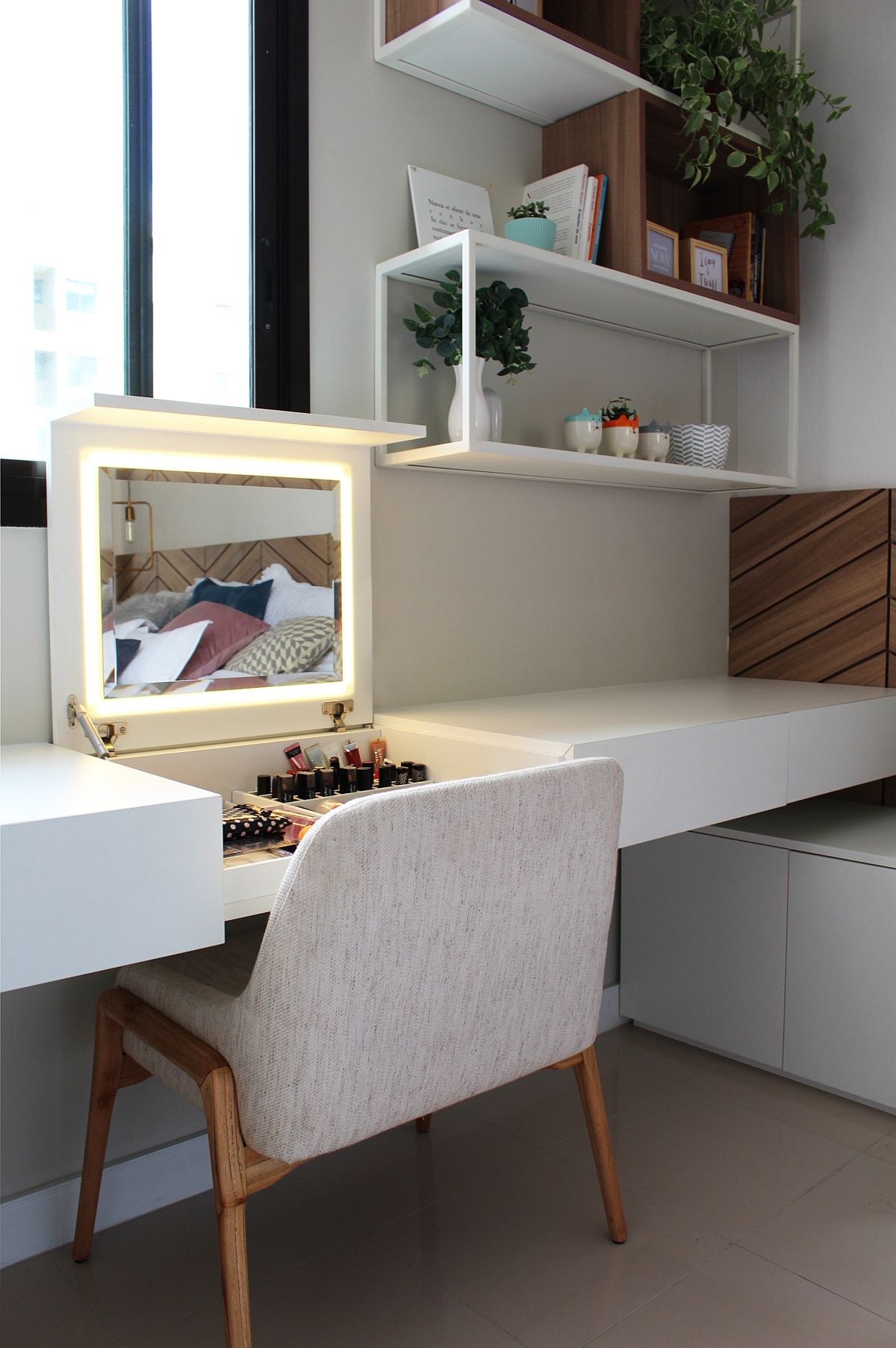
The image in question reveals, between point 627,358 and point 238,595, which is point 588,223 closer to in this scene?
point 627,358

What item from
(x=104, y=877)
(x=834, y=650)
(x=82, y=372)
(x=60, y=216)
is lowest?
(x=104, y=877)

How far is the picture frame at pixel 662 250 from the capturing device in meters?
2.32

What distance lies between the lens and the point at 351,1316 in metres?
1.55

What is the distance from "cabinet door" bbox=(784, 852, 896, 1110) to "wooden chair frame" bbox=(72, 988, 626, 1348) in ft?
2.22

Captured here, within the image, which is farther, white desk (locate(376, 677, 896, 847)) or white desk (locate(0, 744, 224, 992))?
white desk (locate(376, 677, 896, 847))

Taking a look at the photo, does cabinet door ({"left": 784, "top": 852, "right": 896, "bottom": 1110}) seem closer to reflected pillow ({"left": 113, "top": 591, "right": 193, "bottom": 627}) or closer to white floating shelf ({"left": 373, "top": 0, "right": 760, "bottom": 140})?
reflected pillow ({"left": 113, "top": 591, "right": 193, "bottom": 627})

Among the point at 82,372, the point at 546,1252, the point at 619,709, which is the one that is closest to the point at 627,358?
the point at 619,709

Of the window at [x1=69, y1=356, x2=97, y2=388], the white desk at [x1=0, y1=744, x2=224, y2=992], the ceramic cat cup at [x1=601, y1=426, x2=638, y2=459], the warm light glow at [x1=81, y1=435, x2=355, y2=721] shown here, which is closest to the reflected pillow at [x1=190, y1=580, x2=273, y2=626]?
the warm light glow at [x1=81, y1=435, x2=355, y2=721]

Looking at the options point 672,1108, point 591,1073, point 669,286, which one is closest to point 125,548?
point 591,1073

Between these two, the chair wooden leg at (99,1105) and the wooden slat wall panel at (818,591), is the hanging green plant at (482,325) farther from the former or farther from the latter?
the chair wooden leg at (99,1105)

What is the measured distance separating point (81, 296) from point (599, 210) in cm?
107

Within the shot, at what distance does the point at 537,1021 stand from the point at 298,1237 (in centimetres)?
63

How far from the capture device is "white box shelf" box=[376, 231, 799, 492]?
1959 millimetres

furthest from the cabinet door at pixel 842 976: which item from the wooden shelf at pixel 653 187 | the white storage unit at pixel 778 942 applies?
the wooden shelf at pixel 653 187
